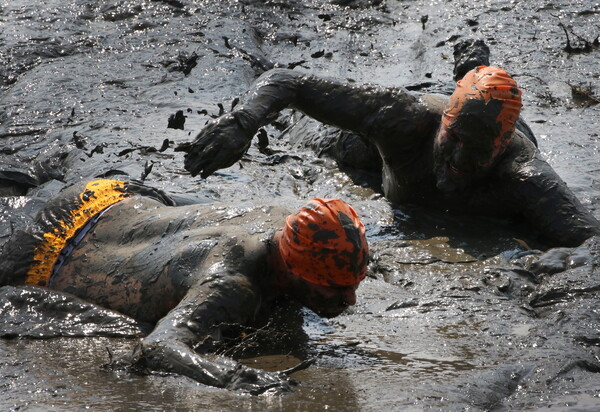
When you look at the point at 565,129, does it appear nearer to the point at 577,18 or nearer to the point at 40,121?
the point at 577,18

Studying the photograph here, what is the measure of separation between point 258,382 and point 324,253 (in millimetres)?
766

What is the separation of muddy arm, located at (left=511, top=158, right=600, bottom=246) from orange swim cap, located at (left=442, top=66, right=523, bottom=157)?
30 centimetres

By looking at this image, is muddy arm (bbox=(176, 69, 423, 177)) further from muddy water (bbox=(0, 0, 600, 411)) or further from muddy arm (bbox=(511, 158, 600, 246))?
muddy arm (bbox=(511, 158, 600, 246))

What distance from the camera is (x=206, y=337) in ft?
15.4

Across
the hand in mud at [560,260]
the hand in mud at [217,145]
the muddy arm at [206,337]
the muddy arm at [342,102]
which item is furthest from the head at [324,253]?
the muddy arm at [342,102]

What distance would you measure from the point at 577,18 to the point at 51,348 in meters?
7.60

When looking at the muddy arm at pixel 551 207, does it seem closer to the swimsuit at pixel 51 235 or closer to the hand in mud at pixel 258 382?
the swimsuit at pixel 51 235

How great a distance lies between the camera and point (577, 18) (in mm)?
10945

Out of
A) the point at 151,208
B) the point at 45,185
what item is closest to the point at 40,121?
the point at 45,185

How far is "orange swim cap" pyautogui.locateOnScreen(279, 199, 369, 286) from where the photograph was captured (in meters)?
4.86

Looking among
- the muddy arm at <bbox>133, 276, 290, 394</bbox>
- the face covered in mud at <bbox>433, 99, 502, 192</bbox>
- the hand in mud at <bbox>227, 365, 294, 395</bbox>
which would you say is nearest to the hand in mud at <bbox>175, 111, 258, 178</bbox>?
the face covered in mud at <bbox>433, 99, 502, 192</bbox>

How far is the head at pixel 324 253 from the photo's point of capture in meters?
4.86

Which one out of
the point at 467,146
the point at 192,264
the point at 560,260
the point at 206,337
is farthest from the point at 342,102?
the point at 206,337

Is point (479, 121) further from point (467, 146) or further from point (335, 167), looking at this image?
point (335, 167)
